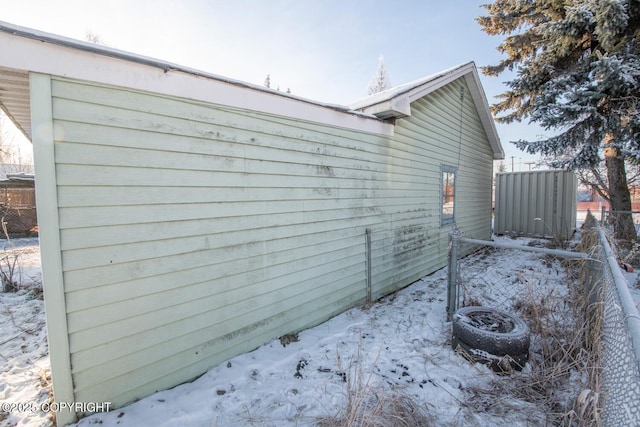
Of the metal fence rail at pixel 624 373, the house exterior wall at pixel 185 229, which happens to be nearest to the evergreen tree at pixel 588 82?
the house exterior wall at pixel 185 229

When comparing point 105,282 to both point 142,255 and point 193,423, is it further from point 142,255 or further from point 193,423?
point 193,423

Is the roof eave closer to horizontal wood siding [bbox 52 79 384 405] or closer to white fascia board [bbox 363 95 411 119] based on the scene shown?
white fascia board [bbox 363 95 411 119]

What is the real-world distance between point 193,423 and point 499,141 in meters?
10.7

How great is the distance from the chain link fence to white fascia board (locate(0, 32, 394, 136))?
2.72 metres

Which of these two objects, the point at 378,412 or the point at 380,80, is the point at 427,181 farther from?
the point at 380,80

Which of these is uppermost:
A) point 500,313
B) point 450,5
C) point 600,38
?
point 450,5

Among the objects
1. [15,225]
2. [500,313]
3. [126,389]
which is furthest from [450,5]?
[15,225]

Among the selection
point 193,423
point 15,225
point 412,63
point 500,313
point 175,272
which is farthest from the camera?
point 412,63

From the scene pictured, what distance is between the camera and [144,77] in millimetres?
2291

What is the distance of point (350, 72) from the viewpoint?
1288cm

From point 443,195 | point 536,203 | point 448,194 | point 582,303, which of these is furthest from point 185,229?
point 536,203

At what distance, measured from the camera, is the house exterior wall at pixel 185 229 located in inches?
80.0

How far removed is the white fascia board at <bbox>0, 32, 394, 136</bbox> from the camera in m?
1.83

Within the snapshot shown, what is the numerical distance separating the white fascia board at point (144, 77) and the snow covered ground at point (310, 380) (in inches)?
99.0
